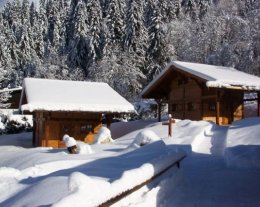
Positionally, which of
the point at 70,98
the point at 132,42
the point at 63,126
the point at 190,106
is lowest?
the point at 63,126

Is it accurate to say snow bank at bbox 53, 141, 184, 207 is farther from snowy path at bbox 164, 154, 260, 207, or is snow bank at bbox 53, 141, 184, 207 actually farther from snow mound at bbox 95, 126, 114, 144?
snow mound at bbox 95, 126, 114, 144

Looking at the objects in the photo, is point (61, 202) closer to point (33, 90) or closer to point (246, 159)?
point (246, 159)

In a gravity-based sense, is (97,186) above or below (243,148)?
above

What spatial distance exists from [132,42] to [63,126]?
33.8 metres

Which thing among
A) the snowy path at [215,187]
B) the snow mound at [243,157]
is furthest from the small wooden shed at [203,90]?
the snowy path at [215,187]

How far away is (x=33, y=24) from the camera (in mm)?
84625

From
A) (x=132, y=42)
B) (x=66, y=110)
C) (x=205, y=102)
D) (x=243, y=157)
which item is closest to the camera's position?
(x=243, y=157)

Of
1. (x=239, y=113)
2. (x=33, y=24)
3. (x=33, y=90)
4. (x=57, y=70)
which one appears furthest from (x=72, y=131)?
(x=33, y=24)

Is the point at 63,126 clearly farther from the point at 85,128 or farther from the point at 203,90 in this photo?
the point at 203,90

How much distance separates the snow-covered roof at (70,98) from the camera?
22688mm

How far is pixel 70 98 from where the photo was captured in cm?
2462

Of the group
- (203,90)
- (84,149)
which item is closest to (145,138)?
(84,149)

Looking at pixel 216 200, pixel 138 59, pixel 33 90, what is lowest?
pixel 216 200

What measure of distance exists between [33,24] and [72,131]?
6428 centimetres
